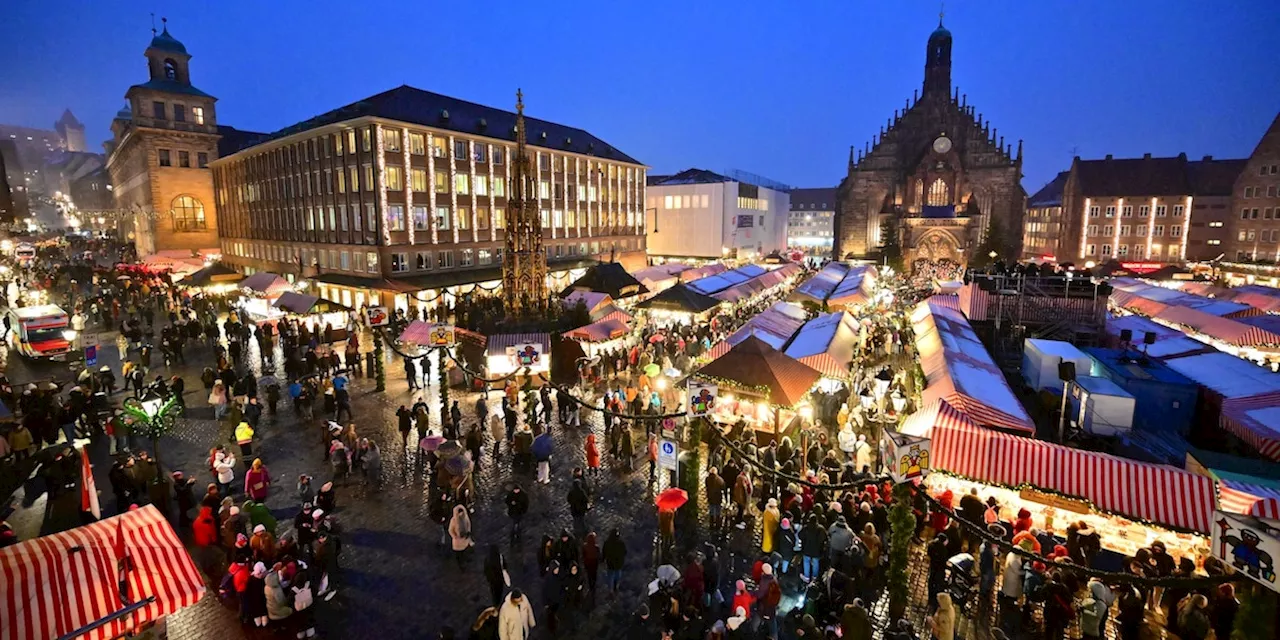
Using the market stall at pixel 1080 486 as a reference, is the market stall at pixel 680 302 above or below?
above

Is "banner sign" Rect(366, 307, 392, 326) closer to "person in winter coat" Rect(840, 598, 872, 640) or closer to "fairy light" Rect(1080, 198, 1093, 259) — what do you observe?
"person in winter coat" Rect(840, 598, 872, 640)

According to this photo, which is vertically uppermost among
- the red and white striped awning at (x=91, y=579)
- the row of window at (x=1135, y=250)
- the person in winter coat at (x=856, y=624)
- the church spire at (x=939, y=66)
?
the church spire at (x=939, y=66)

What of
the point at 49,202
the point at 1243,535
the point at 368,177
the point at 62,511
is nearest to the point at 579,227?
the point at 368,177

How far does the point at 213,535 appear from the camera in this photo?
11.2 metres

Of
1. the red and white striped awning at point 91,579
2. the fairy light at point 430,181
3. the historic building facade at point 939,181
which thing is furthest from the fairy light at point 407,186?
the historic building facade at point 939,181

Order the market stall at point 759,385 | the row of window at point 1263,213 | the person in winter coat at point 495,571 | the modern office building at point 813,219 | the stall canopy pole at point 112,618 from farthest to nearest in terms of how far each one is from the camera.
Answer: the modern office building at point 813,219 < the row of window at point 1263,213 < the market stall at point 759,385 < the person in winter coat at point 495,571 < the stall canopy pole at point 112,618

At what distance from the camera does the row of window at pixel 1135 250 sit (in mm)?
61594

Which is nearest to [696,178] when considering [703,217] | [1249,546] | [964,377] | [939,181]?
[703,217]

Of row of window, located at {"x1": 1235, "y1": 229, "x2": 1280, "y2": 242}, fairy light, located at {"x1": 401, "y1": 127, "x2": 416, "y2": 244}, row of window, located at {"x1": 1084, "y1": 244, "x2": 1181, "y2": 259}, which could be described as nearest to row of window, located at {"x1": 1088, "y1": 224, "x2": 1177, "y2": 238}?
row of window, located at {"x1": 1084, "y1": 244, "x2": 1181, "y2": 259}

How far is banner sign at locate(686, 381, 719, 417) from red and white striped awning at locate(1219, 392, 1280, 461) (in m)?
11.6

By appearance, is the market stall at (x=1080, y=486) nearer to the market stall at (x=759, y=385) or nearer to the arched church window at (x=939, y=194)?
the market stall at (x=759, y=385)

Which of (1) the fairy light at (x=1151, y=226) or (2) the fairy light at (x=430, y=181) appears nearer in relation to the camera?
(2) the fairy light at (x=430, y=181)

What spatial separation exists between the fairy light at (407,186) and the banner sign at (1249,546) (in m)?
37.5

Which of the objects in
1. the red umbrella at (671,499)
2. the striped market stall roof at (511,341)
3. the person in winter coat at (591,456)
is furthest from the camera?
the striped market stall roof at (511,341)
